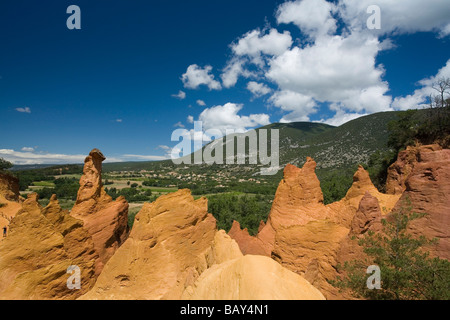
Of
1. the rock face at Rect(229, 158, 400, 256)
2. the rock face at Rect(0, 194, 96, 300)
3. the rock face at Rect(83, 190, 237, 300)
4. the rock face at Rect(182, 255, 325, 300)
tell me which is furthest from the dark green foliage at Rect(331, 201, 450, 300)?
the rock face at Rect(0, 194, 96, 300)

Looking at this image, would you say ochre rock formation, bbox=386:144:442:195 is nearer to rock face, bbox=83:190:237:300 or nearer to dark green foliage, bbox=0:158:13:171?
rock face, bbox=83:190:237:300

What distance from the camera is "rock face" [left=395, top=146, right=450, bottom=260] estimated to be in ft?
37.1

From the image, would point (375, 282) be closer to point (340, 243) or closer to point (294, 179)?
point (340, 243)

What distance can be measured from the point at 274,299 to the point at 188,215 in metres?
11.5

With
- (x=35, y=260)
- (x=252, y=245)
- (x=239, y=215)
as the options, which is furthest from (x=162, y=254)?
(x=239, y=215)

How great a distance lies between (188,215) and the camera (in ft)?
51.5

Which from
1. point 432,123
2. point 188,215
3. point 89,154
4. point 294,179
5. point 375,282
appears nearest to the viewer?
point 375,282

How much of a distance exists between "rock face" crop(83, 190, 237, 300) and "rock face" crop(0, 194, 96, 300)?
1.84 meters

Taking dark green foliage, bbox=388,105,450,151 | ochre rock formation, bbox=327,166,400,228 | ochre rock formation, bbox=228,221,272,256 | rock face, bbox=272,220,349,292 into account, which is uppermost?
dark green foliage, bbox=388,105,450,151

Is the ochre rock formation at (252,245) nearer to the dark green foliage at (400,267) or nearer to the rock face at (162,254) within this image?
the rock face at (162,254)

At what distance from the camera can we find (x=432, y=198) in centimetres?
1216

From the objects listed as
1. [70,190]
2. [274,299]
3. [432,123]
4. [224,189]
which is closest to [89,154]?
[274,299]

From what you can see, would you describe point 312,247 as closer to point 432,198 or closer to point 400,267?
point 400,267

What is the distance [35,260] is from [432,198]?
71.7 ft
